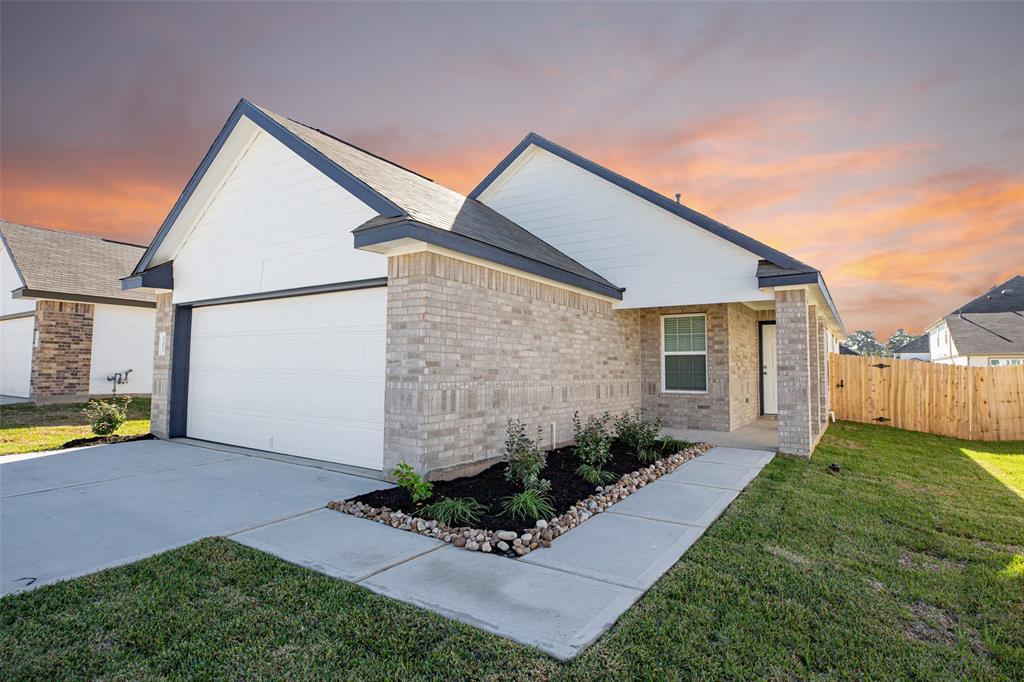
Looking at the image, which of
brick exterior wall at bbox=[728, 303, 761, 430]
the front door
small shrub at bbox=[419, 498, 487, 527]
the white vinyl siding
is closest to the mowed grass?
the white vinyl siding

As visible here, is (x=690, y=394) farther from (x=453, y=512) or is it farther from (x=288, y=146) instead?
(x=288, y=146)

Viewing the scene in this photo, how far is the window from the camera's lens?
11867mm

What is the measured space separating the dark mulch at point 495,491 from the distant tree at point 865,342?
373 feet

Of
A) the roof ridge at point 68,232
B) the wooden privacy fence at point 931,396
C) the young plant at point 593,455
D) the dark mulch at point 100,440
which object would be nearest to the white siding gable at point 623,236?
the young plant at point 593,455

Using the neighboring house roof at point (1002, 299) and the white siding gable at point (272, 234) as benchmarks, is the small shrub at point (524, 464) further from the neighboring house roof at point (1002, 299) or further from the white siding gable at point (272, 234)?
the neighboring house roof at point (1002, 299)

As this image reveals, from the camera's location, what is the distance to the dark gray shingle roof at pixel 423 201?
6926 millimetres

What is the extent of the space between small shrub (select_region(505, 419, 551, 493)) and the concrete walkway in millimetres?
887

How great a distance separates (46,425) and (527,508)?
12.9 metres

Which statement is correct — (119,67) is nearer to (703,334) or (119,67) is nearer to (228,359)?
(228,359)

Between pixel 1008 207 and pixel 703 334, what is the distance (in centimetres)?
908

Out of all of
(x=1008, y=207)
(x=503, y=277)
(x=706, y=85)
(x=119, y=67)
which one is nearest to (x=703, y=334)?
(x=706, y=85)

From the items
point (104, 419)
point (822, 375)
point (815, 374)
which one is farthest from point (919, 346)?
point (104, 419)

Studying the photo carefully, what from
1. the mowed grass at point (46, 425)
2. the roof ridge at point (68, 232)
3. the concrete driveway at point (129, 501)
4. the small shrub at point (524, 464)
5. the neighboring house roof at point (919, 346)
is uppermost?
the roof ridge at point (68, 232)

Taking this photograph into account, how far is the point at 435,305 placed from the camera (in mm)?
6559
